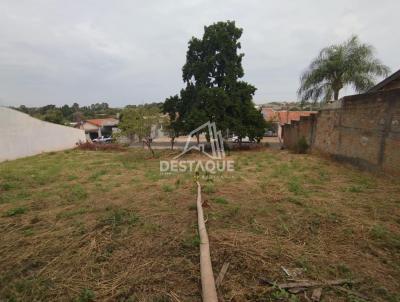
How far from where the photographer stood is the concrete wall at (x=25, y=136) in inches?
529

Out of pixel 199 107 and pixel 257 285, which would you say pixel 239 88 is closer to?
pixel 199 107

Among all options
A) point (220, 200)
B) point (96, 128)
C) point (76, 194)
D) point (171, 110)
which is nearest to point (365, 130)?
point (220, 200)

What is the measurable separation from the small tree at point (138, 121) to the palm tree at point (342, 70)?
10.7 meters

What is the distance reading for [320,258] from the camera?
2.71 meters

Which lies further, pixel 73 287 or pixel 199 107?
pixel 199 107

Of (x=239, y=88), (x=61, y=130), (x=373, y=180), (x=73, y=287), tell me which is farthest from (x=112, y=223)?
(x=61, y=130)

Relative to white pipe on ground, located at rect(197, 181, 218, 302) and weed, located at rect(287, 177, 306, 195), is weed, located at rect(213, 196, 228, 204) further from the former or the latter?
weed, located at rect(287, 177, 306, 195)

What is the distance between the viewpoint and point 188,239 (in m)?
3.20

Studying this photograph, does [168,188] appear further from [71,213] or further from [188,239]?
[188,239]

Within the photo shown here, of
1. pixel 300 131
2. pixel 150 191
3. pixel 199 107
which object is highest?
pixel 199 107

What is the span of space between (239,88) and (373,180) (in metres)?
10.8

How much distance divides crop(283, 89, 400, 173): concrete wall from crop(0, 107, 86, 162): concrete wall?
17.3m

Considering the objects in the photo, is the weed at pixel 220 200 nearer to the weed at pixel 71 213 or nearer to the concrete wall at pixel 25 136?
the weed at pixel 71 213

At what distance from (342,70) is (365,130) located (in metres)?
8.98
